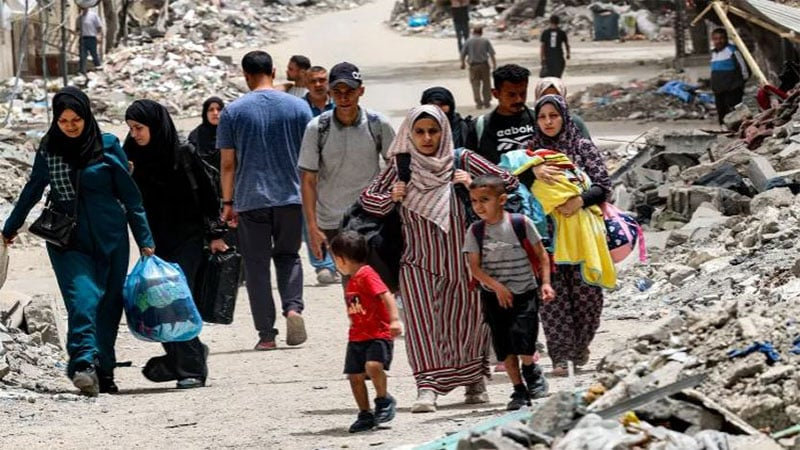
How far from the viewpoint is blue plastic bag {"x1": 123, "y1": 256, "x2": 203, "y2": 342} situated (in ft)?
32.0

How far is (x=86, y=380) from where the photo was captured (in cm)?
945

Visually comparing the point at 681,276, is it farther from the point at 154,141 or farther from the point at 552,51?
the point at 552,51

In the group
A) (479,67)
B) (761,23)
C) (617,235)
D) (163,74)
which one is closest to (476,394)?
(617,235)

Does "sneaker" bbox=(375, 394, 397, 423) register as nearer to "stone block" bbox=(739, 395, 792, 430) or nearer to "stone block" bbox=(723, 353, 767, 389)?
"stone block" bbox=(723, 353, 767, 389)

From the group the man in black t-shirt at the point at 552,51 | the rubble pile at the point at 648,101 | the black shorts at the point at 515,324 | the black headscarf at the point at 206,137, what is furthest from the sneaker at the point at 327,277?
the man in black t-shirt at the point at 552,51

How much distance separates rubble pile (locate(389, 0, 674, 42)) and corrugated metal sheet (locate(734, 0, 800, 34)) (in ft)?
59.6

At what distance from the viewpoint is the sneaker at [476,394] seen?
8922 mm

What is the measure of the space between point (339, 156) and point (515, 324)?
2.10 m

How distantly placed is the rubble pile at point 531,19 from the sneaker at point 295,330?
28095 millimetres

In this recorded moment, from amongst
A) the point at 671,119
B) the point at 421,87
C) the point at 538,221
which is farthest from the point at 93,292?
the point at 421,87

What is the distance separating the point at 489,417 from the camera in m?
8.17

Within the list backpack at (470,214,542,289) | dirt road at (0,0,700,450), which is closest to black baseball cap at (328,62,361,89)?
dirt road at (0,0,700,450)

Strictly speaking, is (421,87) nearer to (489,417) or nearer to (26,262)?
(26,262)

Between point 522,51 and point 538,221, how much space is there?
2932 centimetres
